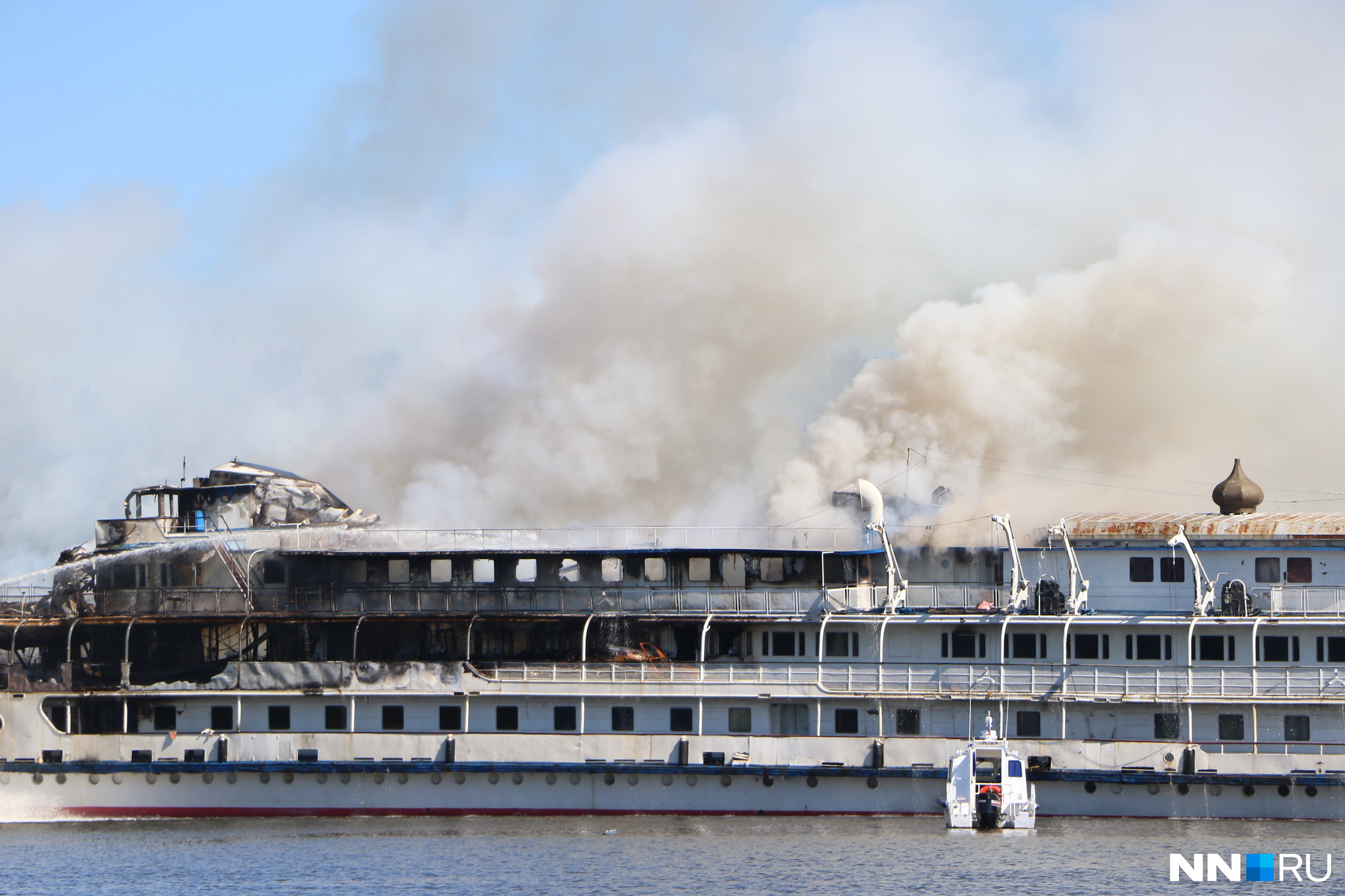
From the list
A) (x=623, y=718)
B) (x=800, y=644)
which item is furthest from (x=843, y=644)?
(x=623, y=718)

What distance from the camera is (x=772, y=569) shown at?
174 feet

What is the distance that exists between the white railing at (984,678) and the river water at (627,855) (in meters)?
3.38

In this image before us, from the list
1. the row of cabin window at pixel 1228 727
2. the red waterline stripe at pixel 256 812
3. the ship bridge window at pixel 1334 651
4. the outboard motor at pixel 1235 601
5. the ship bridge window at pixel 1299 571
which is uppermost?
the ship bridge window at pixel 1299 571

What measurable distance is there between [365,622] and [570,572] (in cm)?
593

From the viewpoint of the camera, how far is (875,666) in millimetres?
50562

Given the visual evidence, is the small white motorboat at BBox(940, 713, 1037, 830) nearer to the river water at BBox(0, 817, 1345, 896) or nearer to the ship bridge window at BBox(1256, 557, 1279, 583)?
the river water at BBox(0, 817, 1345, 896)

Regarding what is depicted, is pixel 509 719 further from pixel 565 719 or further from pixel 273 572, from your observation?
pixel 273 572

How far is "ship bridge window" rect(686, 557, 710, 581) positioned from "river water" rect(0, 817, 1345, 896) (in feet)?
23.1

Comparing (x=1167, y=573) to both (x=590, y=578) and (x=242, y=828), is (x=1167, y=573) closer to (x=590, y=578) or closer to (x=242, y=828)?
(x=590, y=578)

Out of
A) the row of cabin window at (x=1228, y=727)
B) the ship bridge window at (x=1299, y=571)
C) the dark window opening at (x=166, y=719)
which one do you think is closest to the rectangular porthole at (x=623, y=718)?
the row of cabin window at (x=1228, y=727)

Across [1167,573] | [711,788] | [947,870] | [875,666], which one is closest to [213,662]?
[711,788]

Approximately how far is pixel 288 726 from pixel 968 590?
1946 cm

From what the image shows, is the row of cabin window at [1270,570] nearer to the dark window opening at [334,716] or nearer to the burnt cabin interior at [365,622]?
the burnt cabin interior at [365,622]

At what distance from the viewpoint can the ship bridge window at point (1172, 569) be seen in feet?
168
